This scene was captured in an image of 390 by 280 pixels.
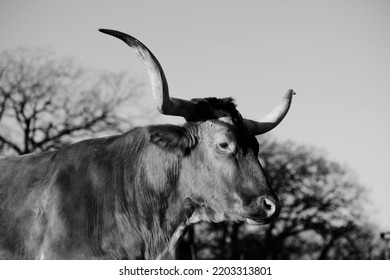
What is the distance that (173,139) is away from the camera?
6387 mm

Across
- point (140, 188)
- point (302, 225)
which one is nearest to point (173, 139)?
point (140, 188)

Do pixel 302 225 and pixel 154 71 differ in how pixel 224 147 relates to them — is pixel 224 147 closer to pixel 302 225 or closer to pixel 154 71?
pixel 154 71

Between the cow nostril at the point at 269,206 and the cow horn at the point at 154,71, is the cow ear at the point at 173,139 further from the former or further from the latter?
the cow nostril at the point at 269,206

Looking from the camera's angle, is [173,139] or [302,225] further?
[302,225]

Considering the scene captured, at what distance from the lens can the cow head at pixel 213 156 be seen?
593cm

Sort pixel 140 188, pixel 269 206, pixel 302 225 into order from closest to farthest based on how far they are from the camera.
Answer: pixel 269 206 → pixel 140 188 → pixel 302 225

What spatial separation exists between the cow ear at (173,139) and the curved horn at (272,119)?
0.94m

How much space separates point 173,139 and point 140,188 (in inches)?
24.8

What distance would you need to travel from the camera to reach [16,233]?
19.8 ft

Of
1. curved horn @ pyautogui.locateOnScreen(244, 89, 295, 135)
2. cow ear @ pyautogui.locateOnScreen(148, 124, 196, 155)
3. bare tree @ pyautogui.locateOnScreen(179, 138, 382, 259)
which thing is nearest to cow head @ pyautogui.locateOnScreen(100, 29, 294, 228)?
cow ear @ pyautogui.locateOnScreen(148, 124, 196, 155)

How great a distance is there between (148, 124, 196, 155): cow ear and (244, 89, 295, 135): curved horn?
0.94 m

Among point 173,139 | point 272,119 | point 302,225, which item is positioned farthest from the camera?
point 302,225
